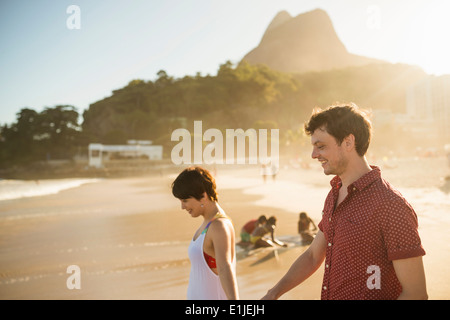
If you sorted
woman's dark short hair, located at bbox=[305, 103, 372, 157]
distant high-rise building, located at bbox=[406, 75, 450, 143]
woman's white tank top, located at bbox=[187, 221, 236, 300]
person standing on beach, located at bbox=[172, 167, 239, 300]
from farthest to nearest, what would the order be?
distant high-rise building, located at bbox=[406, 75, 450, 143] → woman's white tank top, located at bbox=[187, 221, 236, 300] → person standing on beach, located at bbox=[172, 167, 239, 300] → woman's dark short hair, located at bbox=[305, 103, 372, 157]

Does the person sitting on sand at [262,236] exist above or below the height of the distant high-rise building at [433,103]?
below

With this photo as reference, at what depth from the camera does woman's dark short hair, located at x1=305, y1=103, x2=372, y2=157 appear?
1872mm

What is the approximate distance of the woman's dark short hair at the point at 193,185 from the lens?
2369 millimetres

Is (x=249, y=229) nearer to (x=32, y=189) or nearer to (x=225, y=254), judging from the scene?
(x=225, y=254)

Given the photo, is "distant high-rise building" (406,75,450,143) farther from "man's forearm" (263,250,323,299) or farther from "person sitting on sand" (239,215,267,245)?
"man's forearm" (263,250,323,299)

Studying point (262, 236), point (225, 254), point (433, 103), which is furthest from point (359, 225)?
point (433, 103)

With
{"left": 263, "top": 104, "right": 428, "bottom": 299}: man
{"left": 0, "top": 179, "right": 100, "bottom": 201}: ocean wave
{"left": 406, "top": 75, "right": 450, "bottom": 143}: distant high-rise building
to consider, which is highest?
{"left": 406, "top": 75, "right": 450, "bottom": 143}: distant high-rise building

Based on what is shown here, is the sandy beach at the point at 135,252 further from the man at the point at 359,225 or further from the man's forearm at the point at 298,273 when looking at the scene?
the man at the point at 359,225

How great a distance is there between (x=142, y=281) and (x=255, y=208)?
10.00m

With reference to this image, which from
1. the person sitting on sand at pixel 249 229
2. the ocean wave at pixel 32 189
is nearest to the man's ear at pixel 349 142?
the person sitting on sand at pixel 249 229

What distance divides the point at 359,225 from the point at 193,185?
1.01m

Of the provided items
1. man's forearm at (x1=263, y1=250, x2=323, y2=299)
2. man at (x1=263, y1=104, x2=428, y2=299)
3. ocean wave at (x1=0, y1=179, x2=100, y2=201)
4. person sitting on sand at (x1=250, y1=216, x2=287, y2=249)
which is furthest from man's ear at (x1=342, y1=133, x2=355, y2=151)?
ocean wave at (x1=0, y1=179, x2=100, y2=201)

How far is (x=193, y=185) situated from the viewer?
2369 mm
